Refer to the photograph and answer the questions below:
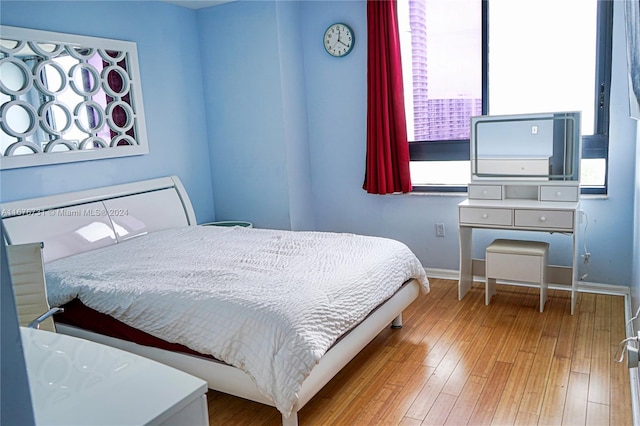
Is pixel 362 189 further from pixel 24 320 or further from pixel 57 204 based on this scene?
pixel 24 320

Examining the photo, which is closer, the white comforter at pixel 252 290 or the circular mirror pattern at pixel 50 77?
the white comforter at pixel 252 290

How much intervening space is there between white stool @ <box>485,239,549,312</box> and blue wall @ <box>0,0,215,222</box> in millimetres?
2651

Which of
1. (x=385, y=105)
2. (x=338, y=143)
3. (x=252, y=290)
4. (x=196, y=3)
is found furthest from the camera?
(x=338, y=143)

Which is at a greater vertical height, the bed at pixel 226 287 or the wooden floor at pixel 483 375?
the bed at pixel 226 287

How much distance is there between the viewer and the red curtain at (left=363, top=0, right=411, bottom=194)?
4.19 m

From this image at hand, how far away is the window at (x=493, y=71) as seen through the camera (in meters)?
3.64

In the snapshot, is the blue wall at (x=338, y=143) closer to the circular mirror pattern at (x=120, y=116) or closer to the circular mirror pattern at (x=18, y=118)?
the circular mirror pattern at (x=120, y=116)

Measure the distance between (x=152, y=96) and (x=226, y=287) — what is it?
236 centimetres

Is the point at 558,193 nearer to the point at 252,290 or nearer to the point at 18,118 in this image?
the point at 252,290

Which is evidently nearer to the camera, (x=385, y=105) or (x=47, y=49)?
(x=47, y=49)

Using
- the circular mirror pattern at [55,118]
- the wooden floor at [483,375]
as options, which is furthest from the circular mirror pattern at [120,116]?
the wooden floor at [483,375]

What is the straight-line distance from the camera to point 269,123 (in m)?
4.52

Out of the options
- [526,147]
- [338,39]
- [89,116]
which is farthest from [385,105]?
[89,116]

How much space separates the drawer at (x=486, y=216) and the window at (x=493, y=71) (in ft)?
1.84
